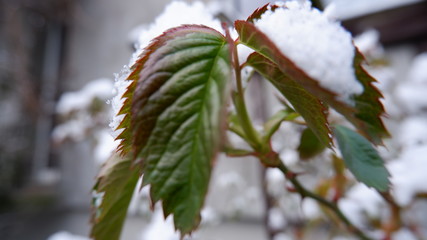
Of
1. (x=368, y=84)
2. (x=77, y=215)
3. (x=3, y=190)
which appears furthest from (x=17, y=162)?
(x=368, y=84)

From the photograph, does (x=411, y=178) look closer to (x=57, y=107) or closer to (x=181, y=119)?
(x=181, y=119)

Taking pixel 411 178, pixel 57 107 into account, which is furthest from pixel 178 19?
pixel 57 107

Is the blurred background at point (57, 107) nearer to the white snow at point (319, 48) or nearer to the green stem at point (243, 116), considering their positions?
the green stem at point (243, 116)

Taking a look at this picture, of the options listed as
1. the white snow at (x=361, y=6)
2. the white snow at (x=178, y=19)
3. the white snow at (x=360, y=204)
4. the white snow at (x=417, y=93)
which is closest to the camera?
the white snow at (x=178, y=19)

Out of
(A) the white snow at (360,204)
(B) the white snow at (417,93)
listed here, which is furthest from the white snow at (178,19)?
(B) the white snow at (417,93)

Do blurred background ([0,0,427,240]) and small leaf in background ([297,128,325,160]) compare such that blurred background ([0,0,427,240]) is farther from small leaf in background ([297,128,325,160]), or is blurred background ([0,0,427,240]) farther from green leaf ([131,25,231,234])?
green leaf ([131,25,231,234])

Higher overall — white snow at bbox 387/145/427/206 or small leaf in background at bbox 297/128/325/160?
small leaf in background at bbox 297/128/325/160

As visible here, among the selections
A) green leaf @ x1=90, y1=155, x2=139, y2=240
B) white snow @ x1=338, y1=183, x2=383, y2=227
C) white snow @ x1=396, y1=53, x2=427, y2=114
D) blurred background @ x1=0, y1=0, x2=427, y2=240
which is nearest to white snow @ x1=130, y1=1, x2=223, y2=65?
green leaf @ x1=90, y1=155, x2=139, y2=240
